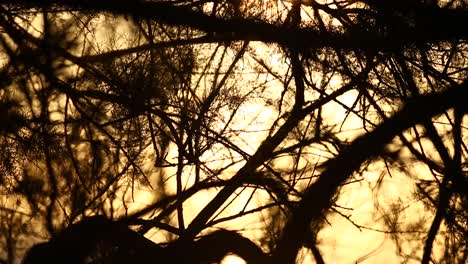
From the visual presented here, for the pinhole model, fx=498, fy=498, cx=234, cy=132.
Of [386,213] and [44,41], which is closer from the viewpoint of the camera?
[44,41]

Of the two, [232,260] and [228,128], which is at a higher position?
[228,128]

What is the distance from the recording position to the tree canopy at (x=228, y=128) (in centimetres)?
141

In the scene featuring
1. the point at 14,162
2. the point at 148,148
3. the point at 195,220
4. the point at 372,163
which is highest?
the point at 372,163

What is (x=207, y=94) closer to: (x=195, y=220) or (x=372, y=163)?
(x=195, y=220)

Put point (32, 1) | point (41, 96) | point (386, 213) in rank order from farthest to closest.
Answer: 1. point (386, 213)
2. point (41, 96)
3. point (32, 1)

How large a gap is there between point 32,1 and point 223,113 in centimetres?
62

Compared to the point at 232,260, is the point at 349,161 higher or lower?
higher

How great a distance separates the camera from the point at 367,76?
1.49m

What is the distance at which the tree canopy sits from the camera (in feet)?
4.64

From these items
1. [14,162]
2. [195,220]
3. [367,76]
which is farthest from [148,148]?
[367,76]

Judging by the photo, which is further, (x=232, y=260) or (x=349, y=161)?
(x=349, y=161)

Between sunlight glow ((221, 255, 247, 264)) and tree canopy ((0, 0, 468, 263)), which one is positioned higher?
tree canopy ((0, 0, 468, 263))

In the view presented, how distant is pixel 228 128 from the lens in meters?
1.53

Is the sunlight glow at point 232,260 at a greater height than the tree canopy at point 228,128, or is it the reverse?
the tree canopy at point 228,128
